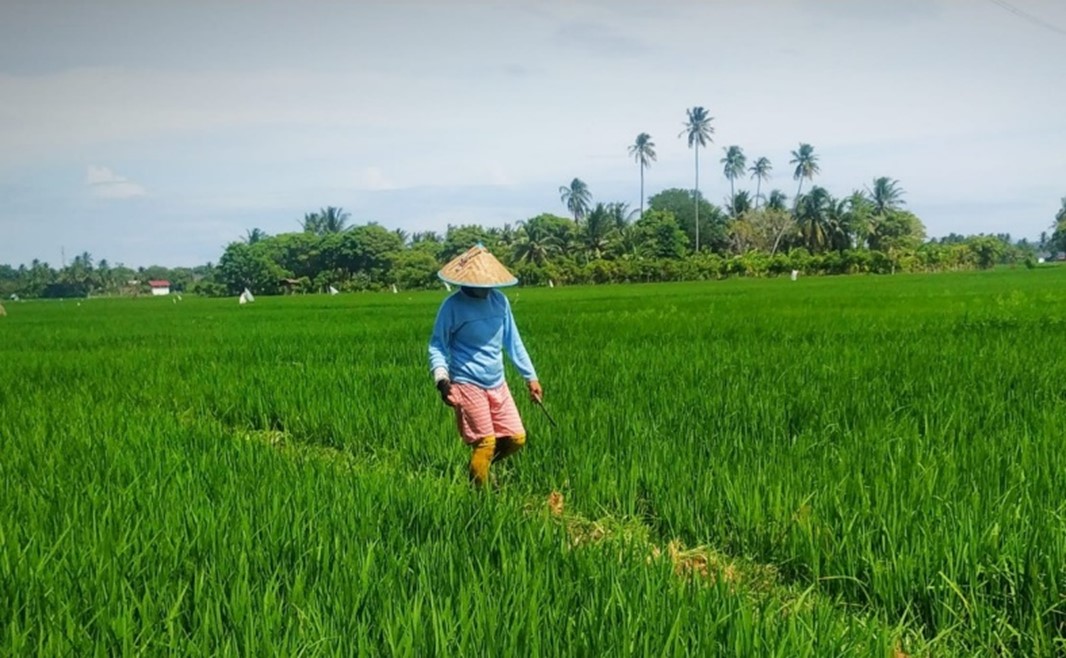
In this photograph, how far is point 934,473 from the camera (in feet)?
9.36

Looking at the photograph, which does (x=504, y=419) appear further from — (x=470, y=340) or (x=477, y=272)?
(x=477, y=272)

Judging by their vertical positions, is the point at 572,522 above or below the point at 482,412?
below

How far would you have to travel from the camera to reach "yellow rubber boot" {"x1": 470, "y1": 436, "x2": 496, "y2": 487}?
339 cm

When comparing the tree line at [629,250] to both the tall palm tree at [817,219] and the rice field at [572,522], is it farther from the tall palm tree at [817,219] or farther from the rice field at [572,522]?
the rice field at [572,522]

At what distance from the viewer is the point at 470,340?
348cm

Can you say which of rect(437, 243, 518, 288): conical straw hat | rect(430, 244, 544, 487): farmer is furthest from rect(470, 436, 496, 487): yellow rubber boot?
rect(437, 243, 518, 288): conical straw hat

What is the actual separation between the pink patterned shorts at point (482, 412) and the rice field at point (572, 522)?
216mm

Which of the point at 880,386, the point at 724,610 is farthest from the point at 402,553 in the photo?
the point at 880,386

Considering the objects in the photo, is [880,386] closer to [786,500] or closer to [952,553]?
[786,500]

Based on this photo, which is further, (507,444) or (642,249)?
(642,249)

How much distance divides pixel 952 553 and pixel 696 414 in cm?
233

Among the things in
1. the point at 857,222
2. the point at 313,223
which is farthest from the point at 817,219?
the point at 313,223

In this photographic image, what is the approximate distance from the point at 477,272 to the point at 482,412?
22.9 inches

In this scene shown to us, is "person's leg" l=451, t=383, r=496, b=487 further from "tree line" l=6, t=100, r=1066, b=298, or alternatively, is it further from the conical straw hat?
"tree line" l=6, t=100, r=1066, b=298
